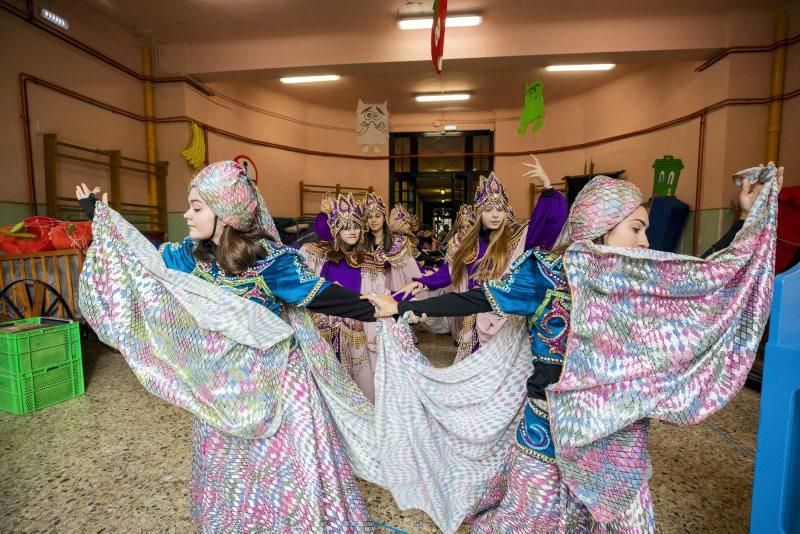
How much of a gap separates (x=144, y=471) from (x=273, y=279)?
1297mm

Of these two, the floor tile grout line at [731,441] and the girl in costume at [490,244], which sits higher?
the girl in costume at [490,244]

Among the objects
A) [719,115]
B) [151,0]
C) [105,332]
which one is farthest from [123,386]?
[719,115]

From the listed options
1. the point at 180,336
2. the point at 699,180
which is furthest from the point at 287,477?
the point at 699,180

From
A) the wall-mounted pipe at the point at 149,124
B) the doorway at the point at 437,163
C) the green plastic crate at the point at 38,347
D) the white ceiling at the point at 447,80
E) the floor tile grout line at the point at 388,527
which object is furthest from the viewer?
the doorway at the point at 437,163

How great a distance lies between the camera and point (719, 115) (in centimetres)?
453

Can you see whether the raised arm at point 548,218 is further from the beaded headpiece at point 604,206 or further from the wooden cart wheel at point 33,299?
the wooden cart wheel at point 33,299

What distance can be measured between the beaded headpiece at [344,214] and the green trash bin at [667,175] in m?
4.16

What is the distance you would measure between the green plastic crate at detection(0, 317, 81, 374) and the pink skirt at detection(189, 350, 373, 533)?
191 cm

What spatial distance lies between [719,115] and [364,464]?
5.55m

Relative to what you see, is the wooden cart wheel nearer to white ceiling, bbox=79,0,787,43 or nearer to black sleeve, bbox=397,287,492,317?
white ceiling, bbox=79,0,787,43

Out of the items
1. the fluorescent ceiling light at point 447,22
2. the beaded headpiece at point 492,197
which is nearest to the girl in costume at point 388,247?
the beaded headpiece at point 492,197

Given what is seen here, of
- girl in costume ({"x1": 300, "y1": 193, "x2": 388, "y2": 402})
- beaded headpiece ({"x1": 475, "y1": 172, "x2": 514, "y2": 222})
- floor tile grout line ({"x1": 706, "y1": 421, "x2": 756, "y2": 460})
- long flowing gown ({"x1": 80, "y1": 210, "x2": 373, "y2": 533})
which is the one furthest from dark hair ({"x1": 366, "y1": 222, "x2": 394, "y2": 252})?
floor tile grout line ({"x1": 706, "y1": 421, "x2": 756, "y2": 460})

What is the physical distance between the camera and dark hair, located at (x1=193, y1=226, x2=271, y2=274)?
4.46 feet

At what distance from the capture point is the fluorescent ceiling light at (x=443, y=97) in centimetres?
727
